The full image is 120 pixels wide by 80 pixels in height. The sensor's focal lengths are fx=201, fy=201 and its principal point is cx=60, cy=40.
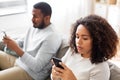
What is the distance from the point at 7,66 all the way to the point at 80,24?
2.87 ft

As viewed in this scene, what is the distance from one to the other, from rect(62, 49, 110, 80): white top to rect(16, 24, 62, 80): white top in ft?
0.83

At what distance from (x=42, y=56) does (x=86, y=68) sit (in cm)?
45

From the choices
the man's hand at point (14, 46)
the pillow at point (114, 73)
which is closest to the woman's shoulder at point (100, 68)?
the pillow at point (114, 73)

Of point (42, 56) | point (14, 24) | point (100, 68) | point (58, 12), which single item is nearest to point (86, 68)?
point (100, 68)

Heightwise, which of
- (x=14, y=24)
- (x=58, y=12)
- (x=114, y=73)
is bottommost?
(x=114, y=73)

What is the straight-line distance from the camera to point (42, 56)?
1549mm

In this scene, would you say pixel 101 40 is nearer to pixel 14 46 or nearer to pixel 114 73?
pixel 114 73

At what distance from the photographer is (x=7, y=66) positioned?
1.82m

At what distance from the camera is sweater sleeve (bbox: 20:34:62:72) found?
5.07ft

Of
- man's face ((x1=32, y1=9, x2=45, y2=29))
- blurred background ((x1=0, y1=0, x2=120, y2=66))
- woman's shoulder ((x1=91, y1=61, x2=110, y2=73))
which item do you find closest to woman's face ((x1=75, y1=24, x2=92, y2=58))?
woman's shoulder ((x1=91, y1=61, x2=110, y2=73))

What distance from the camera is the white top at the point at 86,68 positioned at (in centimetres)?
113

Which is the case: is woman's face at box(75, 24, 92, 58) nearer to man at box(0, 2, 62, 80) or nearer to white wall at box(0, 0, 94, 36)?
man at box(0, 2, 62, 80)

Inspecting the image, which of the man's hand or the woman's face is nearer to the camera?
the woman's face

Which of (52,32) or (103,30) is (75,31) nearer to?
(103,30)
